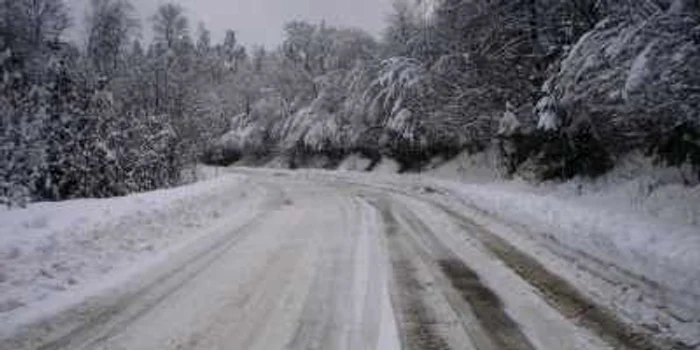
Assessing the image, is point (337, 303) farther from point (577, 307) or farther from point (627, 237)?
point (627, 237)

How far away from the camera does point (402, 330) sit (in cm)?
619

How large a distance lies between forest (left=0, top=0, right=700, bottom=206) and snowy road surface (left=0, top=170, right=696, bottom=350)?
13.8ft

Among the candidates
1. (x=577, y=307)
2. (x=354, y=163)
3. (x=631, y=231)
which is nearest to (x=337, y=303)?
(x=577, y=307)

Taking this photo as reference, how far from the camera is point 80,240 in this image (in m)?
10.3

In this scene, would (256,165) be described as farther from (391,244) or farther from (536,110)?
(391,244)

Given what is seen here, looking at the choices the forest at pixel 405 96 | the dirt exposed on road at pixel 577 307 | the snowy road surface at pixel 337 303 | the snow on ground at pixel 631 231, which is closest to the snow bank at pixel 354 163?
the forest at pixel 405 96

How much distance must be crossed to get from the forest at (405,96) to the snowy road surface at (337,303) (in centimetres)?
422

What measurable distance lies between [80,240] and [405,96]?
31.8 m

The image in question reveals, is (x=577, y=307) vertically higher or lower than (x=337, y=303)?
higher

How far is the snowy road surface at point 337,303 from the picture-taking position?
19.3 feet

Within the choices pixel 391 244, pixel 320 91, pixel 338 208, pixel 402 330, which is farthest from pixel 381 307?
pixel 320 91

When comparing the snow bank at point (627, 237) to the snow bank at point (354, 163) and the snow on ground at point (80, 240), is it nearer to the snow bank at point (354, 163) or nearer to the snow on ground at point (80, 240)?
the snow on ground at point (80, 240)

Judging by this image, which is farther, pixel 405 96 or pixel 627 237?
pixel 405 96

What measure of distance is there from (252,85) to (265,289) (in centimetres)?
6457
